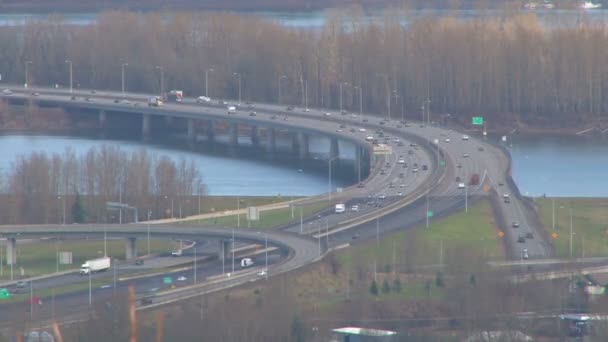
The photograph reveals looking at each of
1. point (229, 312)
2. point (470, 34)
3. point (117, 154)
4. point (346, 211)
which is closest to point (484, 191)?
point (346, 211)

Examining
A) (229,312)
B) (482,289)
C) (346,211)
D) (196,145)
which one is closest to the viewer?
(229,312)

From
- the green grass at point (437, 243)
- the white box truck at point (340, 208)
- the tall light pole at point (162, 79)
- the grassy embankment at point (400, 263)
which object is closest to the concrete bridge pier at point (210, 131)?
the tall light pole at point (162, 79)

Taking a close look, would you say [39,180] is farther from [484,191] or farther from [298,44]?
[298,44]

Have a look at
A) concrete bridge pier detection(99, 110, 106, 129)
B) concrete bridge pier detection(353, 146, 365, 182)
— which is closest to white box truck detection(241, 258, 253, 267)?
concrete bridge pier detection(353, 146, 365, 182)

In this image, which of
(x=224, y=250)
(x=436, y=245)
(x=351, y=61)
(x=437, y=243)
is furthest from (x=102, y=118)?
(x=436, y=245)

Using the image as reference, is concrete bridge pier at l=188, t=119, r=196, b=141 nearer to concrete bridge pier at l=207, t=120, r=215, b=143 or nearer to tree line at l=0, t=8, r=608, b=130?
concrete bridge pier at l=207, t=120, r=215, b=143

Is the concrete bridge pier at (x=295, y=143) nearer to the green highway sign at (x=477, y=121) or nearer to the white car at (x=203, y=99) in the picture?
the white car at (x=203, y=99)

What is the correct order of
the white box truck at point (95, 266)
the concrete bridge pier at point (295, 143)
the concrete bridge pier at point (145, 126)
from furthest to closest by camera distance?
the concrete bridge pier at point (145, 126) → the concrete bridge pier at point (295, 143) → the white box truck at point (95, 266)
